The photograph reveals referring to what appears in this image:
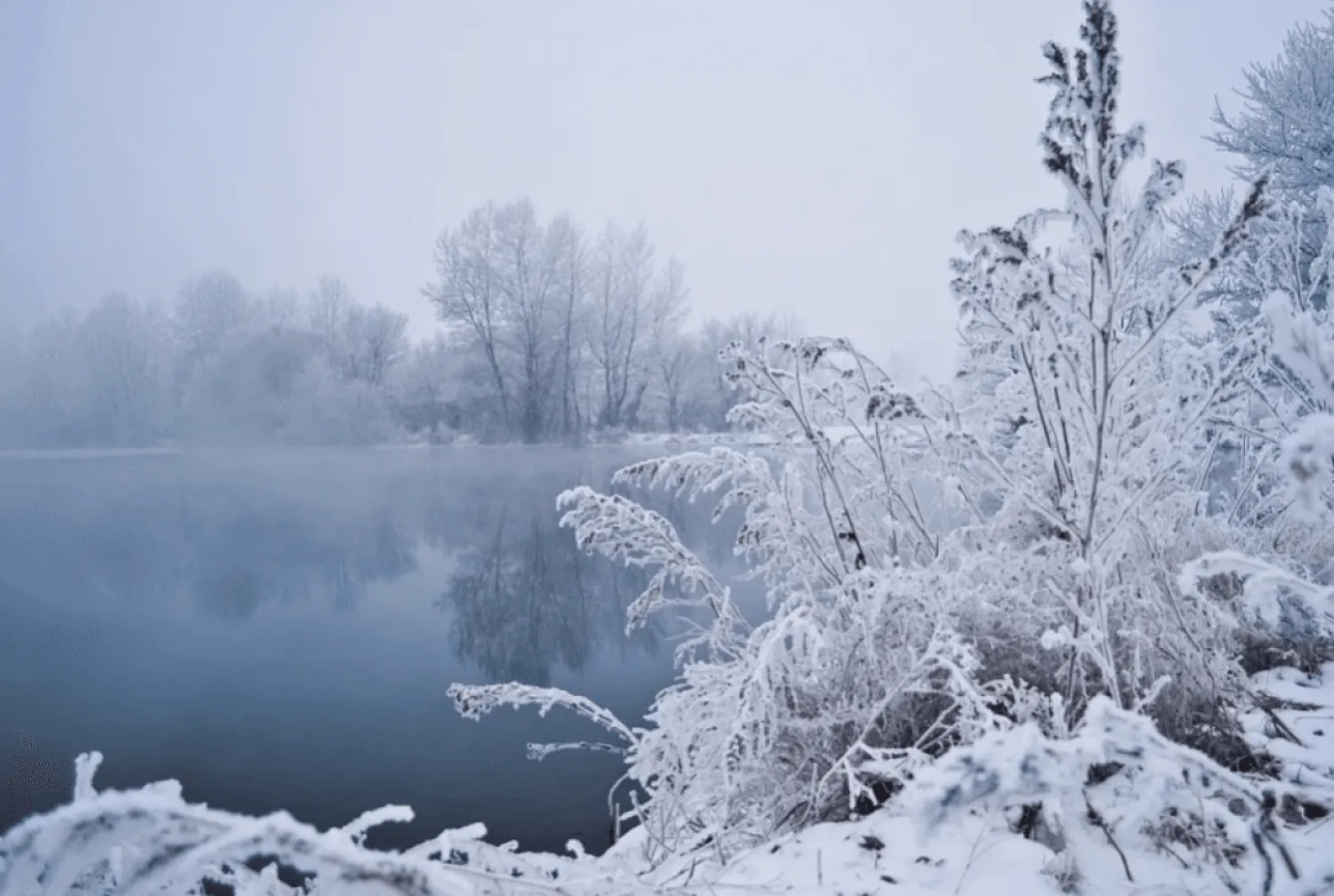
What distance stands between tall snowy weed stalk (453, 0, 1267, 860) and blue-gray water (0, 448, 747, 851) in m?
2.63

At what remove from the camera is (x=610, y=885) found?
3.27 feet

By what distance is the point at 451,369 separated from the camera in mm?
31719

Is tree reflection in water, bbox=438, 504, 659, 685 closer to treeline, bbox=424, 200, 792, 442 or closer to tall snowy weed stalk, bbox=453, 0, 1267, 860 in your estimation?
tall snowy weed stalk, bbox=453, 0, 1267, 860

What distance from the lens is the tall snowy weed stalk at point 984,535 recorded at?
130cm

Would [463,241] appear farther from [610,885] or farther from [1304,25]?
[610,885]

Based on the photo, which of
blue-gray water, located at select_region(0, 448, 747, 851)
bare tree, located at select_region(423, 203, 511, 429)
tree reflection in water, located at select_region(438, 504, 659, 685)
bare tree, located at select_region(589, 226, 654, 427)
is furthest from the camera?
bare tree, located at select_region(589, 226, 654, 427)

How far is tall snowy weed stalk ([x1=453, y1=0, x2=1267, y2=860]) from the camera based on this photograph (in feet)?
4.25

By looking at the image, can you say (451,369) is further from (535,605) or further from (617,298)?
(535,605)

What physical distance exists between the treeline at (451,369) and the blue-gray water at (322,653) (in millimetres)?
14518

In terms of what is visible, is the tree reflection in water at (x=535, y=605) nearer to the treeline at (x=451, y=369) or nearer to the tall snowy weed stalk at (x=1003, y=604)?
the tall snowy weed stalk at (x=1003, y=604)

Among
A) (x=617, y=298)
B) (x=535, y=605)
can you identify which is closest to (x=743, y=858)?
(x=535, y=605)

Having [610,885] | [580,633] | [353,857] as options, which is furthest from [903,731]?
[580,633]

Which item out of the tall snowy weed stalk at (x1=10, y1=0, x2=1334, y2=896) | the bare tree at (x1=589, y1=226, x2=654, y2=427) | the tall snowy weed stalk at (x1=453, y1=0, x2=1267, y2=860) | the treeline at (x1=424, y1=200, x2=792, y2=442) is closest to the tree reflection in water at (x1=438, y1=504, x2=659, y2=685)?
the tall snowy weed stalk at (x1=10, y1=0, x2=1334, y2=896)

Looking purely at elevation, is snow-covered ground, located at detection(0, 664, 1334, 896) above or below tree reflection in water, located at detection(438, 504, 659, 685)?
above
